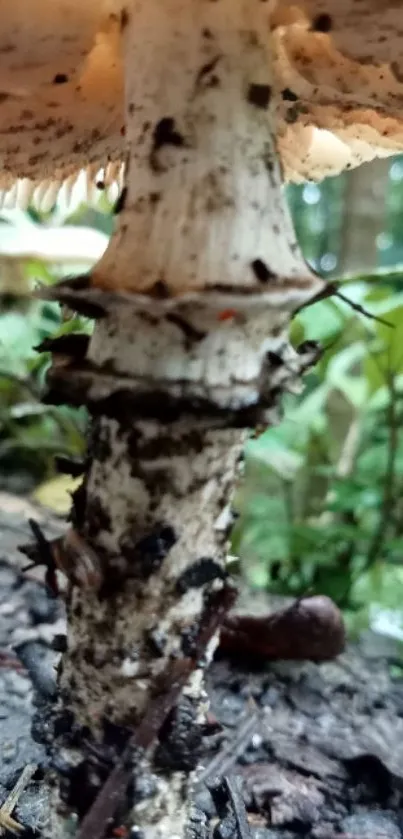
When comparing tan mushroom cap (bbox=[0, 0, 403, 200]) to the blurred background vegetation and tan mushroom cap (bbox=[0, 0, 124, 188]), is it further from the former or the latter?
the blurred background vegetation

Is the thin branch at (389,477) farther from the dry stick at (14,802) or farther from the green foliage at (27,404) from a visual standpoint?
the dry stick at (14,802)

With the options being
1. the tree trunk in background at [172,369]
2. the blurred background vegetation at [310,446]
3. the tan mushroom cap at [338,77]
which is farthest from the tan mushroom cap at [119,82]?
the blurred background vegetation at [310,446]

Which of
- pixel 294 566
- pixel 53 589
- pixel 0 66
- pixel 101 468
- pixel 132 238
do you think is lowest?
pixel 294 566

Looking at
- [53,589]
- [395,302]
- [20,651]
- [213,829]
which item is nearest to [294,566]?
[395,302]

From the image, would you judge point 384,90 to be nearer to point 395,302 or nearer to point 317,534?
point 395,302

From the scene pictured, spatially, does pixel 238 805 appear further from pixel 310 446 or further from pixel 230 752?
pixel 310 446

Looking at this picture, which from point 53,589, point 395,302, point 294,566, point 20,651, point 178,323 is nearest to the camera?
point 178,323
